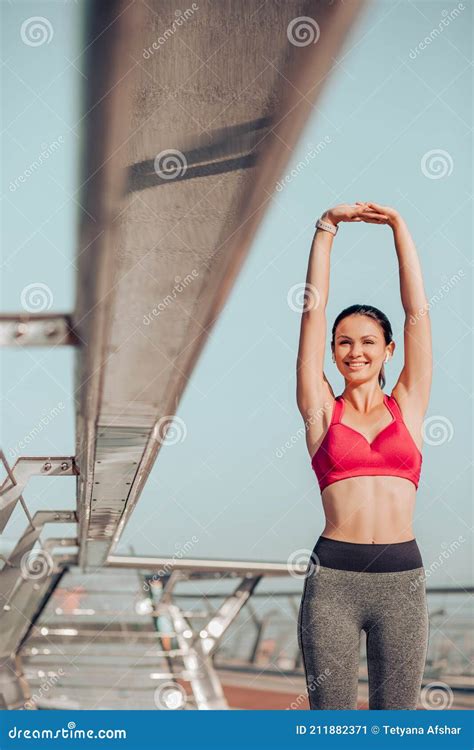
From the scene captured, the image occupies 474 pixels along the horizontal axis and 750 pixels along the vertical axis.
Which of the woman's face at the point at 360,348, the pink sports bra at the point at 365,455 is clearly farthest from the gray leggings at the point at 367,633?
the woman's face at the point at 360,348

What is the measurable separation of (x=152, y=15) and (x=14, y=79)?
161 cm

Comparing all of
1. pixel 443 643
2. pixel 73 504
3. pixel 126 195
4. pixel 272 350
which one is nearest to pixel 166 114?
pixel 126 195

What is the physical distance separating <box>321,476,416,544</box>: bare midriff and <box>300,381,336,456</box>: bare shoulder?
0.42 ft

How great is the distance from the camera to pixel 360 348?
219 centimetres

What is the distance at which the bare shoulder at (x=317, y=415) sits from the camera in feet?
7.10

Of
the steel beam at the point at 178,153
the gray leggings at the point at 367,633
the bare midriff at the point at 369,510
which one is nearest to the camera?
the steel beam at the point at 178,153

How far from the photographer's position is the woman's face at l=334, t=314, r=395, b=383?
2.19 m

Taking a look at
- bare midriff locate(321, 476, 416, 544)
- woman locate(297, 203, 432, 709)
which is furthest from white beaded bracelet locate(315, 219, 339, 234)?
bare midriff locate(321, 476, 416, 544)

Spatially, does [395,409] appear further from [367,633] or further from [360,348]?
[367,633]

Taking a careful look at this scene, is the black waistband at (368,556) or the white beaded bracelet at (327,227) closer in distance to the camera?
the black waistband at (368,556)

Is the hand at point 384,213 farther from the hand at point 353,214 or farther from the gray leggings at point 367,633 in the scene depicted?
the gray leggings at point 367,633

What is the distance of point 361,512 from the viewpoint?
6.74 ft

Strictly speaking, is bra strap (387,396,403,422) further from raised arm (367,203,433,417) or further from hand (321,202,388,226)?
hand (321,202,388,226)

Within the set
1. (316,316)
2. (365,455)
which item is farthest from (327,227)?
(365,455)
